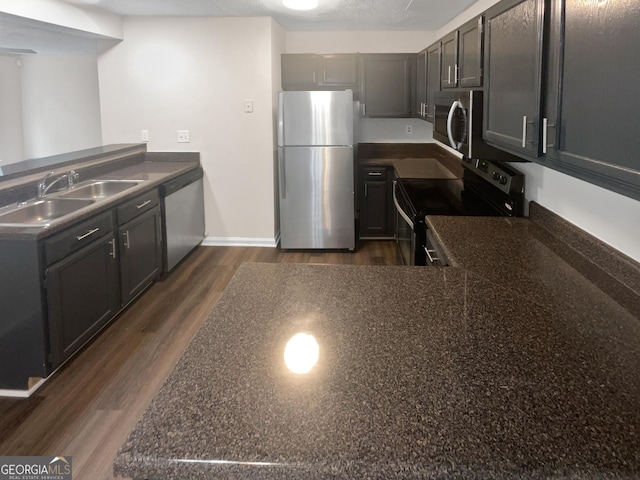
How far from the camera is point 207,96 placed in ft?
17.4

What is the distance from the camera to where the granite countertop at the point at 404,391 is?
902 mm

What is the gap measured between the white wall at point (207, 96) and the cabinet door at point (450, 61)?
6.70 feet

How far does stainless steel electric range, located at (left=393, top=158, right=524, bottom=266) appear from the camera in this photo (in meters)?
2.96

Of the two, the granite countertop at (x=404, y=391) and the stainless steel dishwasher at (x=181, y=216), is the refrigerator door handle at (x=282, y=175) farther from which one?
the granite countertop at (x=404, y=391)

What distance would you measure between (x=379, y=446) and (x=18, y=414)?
2314 mm

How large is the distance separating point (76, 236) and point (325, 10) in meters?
2.80

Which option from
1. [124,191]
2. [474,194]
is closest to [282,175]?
[124,191]

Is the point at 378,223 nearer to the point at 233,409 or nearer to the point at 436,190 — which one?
the point at 436,190

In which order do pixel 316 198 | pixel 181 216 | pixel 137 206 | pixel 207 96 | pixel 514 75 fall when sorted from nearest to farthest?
pixel 514 75 < pixel 137 206 < pixel 181 216 < pixel 207 96 < pixel 316 198

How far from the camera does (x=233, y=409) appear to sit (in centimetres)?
104

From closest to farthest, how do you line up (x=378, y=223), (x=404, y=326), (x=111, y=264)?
(x=404, y=326) → (x=111, y=264) → (x=378, y=223)

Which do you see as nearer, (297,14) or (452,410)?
(452,410)

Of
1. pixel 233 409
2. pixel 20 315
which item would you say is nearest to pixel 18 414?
pixel 20 315

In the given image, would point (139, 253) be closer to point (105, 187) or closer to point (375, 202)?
point (105, 187)
